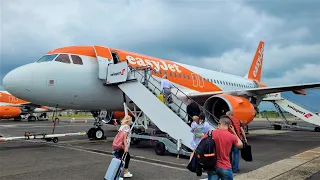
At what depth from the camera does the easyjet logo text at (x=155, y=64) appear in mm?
12663

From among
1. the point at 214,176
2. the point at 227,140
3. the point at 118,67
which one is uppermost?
the point at 118,67

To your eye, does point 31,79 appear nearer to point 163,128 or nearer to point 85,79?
point 85,79

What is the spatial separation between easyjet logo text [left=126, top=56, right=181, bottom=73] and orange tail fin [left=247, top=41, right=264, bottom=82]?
1400 centimetres

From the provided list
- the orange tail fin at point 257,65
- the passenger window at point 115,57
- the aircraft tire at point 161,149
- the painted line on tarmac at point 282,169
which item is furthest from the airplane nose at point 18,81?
the orange tail fin at point 257,65

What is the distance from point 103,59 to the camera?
11406mm

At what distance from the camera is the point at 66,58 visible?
1090cm

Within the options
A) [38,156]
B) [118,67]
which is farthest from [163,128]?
[38,156]

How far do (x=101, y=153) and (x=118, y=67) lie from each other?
3.27 metres

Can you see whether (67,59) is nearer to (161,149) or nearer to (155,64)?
(155,64)

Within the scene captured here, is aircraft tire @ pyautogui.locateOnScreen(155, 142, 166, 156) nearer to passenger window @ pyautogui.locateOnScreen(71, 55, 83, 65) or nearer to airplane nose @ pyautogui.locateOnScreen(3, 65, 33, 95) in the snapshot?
passenger window @ pyautogui.locateOnScreen(71, 55, 83, 65)

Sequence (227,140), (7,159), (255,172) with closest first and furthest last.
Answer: (227,140), (255,172), (7,159)

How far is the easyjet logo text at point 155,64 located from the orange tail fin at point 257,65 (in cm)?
1400

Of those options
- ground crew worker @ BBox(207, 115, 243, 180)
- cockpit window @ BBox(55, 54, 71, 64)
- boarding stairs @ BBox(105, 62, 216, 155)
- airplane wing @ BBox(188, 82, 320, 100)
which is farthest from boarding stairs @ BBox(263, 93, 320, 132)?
ground crew worker @ BBox(207, 115, 243, 180)

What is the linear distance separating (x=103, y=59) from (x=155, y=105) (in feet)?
10.3
